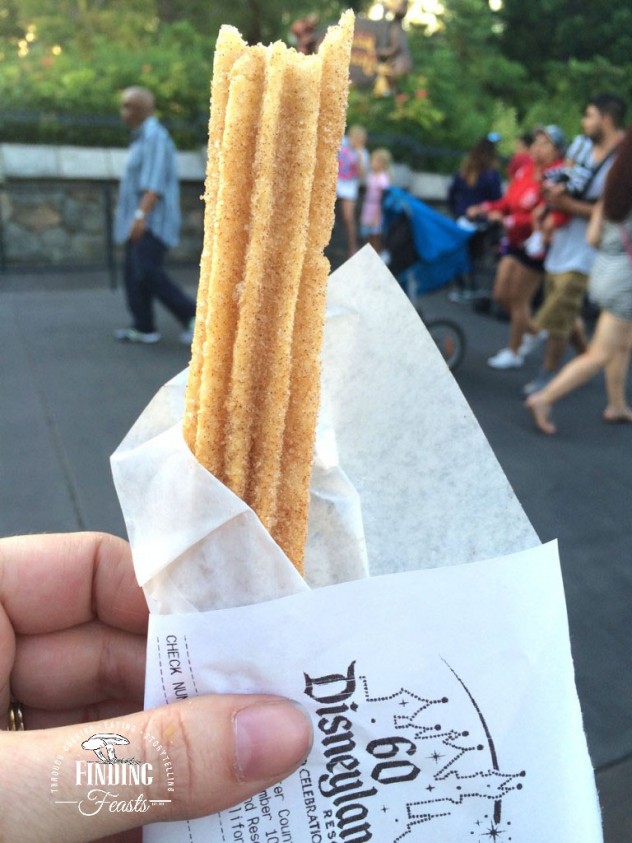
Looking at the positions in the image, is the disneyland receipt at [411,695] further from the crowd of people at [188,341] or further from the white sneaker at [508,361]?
the white sneaker at [508,361]

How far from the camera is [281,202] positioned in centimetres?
100

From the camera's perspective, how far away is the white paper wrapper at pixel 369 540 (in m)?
1.00

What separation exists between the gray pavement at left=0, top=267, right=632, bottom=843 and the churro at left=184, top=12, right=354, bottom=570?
196 cm

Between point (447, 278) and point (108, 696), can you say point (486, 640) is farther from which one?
point (447, 278)

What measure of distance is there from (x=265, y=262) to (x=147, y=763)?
73 cm

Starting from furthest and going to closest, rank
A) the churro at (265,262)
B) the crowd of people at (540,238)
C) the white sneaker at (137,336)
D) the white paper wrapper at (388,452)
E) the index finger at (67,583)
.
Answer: the white sneaker at (137,336)
the crowd of people at (540,238)
the index finger at (67,583)
the white paper wrapper at (388,452)
the churro at (265,262)

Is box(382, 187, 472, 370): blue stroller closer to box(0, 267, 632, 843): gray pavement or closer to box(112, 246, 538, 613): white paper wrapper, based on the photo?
box(0, 267, 632, 843): gray pavement

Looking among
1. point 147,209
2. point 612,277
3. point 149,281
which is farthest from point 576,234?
point 149,281

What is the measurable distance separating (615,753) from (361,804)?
1.87 m

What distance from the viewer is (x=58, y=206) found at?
37.4 feet

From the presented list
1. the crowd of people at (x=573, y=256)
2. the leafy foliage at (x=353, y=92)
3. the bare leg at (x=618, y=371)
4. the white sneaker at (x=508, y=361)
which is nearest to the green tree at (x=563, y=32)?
the leafy foliage at (x=353, y=92)

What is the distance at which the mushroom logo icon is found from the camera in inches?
40.6

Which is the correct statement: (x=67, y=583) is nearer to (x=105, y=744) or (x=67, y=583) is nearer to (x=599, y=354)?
(x=105, y=744)

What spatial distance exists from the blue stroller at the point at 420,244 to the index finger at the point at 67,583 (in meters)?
5.00
